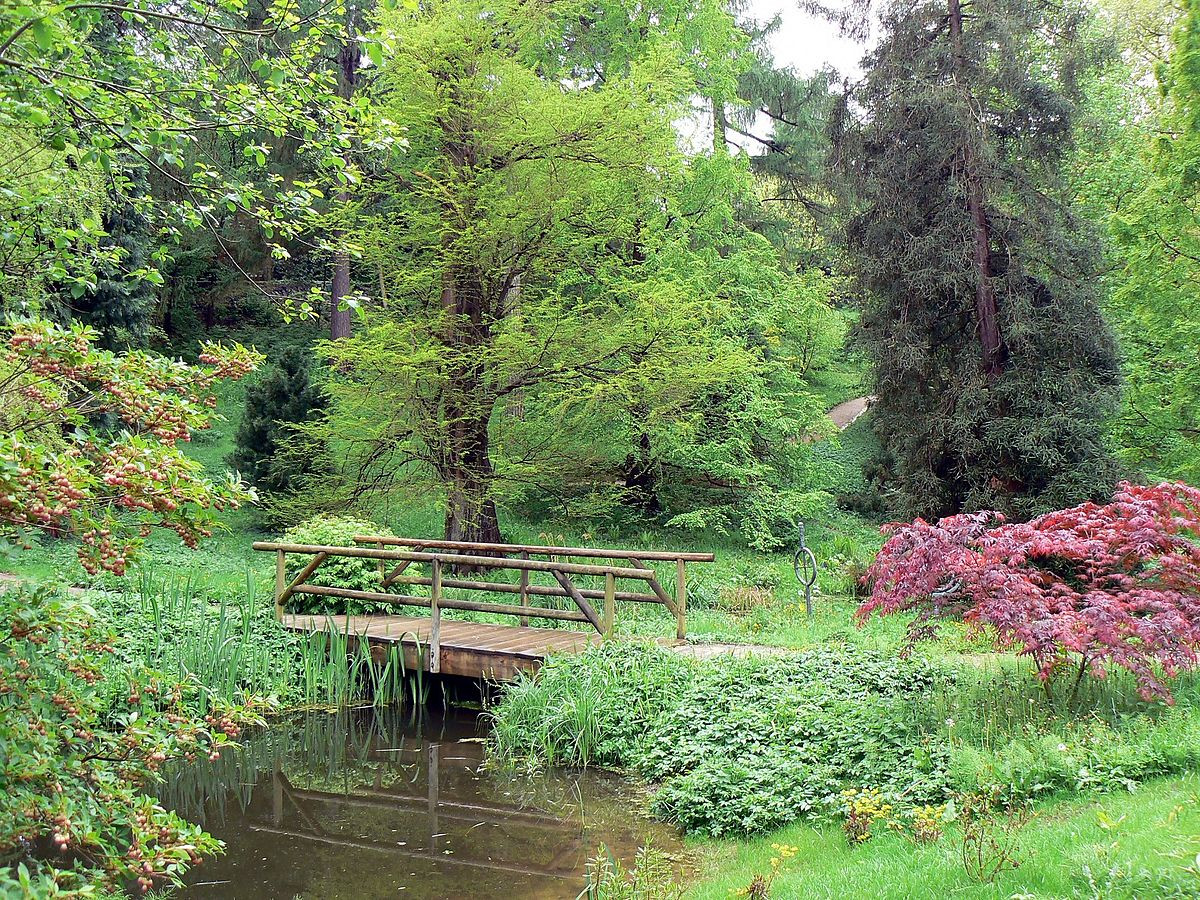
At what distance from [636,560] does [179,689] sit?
7.30m

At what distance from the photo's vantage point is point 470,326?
14.6 meters

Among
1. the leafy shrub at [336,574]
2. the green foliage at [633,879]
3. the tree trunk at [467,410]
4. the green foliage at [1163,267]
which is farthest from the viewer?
the green foliage at [1163,267]

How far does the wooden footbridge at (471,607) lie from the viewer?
8.90 metres

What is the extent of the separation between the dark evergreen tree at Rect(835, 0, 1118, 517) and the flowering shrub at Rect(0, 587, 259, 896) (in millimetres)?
14283

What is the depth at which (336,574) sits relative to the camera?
11172mm

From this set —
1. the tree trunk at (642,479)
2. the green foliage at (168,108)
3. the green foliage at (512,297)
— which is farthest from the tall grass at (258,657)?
the tree trunk at (642,479)

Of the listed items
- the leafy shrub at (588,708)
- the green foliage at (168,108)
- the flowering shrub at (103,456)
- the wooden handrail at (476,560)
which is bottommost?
the leafy shrub at (588,708)

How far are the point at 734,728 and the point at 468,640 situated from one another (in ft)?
12.0

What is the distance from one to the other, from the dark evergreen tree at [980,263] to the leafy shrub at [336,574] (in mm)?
9366

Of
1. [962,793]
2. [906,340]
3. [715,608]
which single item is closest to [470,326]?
[715,608]

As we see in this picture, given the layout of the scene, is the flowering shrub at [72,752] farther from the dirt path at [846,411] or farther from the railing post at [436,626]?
the dirt path at [846,411]

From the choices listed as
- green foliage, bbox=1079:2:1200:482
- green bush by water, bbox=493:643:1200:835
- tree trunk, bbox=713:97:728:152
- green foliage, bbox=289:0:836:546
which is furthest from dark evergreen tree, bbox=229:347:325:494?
green foliage, bbox=1079:2:1200:482

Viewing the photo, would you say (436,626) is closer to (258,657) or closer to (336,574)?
(258,657)

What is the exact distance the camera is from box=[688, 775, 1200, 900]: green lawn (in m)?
3.63
